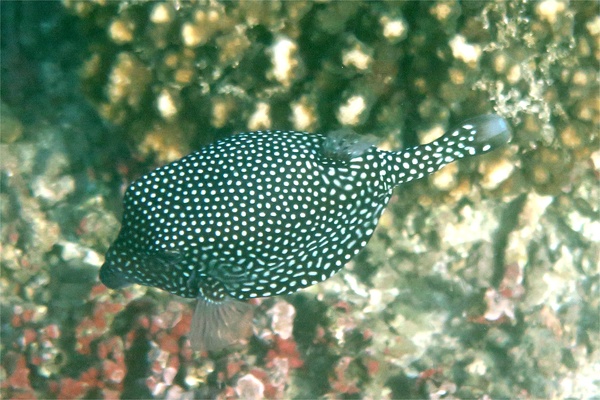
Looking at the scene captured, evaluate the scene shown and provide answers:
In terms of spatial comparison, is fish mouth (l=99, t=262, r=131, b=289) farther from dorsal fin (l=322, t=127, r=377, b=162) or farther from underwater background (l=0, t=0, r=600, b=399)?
dorsal fin (l=322, t=127, r=377, b=162)

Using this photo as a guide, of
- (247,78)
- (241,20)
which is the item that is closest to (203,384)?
(247,78)

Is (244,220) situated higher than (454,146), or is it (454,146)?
(454,146)

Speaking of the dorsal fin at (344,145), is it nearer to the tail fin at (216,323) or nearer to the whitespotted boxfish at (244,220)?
the whitespotted boxfish at (244,220)

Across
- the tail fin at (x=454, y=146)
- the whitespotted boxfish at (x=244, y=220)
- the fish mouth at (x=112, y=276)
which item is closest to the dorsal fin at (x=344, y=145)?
the whitespotted boxfish at (x=244, y=220)

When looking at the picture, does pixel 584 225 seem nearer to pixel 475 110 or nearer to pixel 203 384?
pixel 475 110

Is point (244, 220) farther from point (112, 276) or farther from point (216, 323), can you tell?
point (112, 276)

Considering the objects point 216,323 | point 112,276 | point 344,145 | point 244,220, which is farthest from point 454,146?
point 112,276

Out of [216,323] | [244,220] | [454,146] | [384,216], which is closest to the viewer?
[244,220]

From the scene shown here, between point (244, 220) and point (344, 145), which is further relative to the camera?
point (344, 145)

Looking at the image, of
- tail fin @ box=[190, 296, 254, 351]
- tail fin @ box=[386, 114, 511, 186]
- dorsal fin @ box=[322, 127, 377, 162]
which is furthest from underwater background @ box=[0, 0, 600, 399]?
tail fin @ box=[190, 296, 254, 351]
